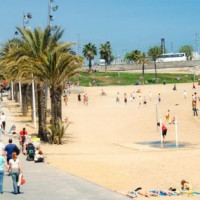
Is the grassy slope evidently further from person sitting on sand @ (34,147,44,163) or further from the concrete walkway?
the concrete walkway

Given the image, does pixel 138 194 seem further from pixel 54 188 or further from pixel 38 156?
pixel 38 156

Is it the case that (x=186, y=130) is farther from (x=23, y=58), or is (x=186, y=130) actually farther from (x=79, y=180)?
(x=79, y=180)

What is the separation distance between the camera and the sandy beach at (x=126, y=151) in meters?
17.4

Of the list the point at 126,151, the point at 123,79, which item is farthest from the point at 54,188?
the point at 123,79

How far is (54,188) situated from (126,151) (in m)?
11.2

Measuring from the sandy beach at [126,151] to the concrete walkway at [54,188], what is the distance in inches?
47.7

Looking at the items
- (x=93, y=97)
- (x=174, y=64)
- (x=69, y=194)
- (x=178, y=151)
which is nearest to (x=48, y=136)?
(x=178, y=151)

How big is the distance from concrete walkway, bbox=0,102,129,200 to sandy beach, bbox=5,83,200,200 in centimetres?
121

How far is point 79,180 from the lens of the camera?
51.0 ft

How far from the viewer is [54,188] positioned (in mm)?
14117

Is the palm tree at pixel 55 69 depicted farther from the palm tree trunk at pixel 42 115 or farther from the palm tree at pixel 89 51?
the palm tree at pixel 89 51

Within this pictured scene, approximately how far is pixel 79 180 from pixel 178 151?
393 inches

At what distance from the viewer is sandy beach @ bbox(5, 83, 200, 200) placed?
17359 mm

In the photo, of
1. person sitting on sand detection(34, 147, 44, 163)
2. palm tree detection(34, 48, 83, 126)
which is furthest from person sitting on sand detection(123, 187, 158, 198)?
palm tree detection(34, 48, 83, 126)
